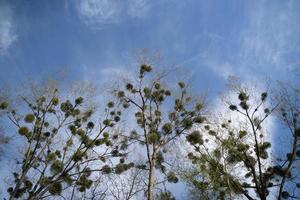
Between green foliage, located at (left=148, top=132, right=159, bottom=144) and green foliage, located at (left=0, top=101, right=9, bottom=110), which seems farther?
green foliage, located at (left=0, top=101, right=9, bottom=110)

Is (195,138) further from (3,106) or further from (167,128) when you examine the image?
(3,106)

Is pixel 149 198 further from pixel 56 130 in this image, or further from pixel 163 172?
pixel 56 130

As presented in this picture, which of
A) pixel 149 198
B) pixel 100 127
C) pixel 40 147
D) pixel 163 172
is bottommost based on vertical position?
pixel 149 198

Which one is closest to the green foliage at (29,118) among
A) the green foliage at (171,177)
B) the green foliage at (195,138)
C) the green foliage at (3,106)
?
the green foliage at (3,106)

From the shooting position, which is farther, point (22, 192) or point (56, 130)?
point (56, 130)

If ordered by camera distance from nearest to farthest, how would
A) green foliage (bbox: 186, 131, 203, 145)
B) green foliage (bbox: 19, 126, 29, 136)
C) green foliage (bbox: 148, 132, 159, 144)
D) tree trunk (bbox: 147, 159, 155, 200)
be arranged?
tree trunk (bbox: 147, 159, 155, 200)
green foliage (bbox: 148, 132, 159, 144)
green foliage (bbox: 19, 126, 29, 136)
green foliage (bbox: 186, 131, 203, 145)

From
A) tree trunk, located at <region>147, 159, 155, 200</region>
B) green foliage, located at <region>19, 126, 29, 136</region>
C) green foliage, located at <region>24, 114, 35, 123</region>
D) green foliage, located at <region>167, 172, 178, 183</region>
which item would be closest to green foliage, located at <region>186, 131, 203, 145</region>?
green foliage, located at <region>167, 172, 178, 183</region>

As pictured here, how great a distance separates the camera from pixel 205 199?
11234 mm

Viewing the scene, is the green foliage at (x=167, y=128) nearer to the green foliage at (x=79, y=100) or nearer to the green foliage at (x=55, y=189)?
the green foliage at (x=79, y=100)

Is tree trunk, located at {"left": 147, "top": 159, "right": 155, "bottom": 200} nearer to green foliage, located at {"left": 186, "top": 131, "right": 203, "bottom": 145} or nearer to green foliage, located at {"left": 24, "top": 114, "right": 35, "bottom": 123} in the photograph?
green foliage, located at {"left": 186, "top": 131, "right": 203, "bottom": 145}

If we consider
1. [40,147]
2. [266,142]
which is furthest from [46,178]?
[266,142]

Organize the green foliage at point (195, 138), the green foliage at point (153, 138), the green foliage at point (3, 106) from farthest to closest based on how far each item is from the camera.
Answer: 1. the green foliage at point (195, 138)
2. the green foliage at point (3, 106)
3. the green foliage at point (153, 138)

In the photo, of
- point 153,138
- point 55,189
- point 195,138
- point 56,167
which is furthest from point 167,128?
point 55,189

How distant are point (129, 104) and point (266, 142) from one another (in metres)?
6.46
